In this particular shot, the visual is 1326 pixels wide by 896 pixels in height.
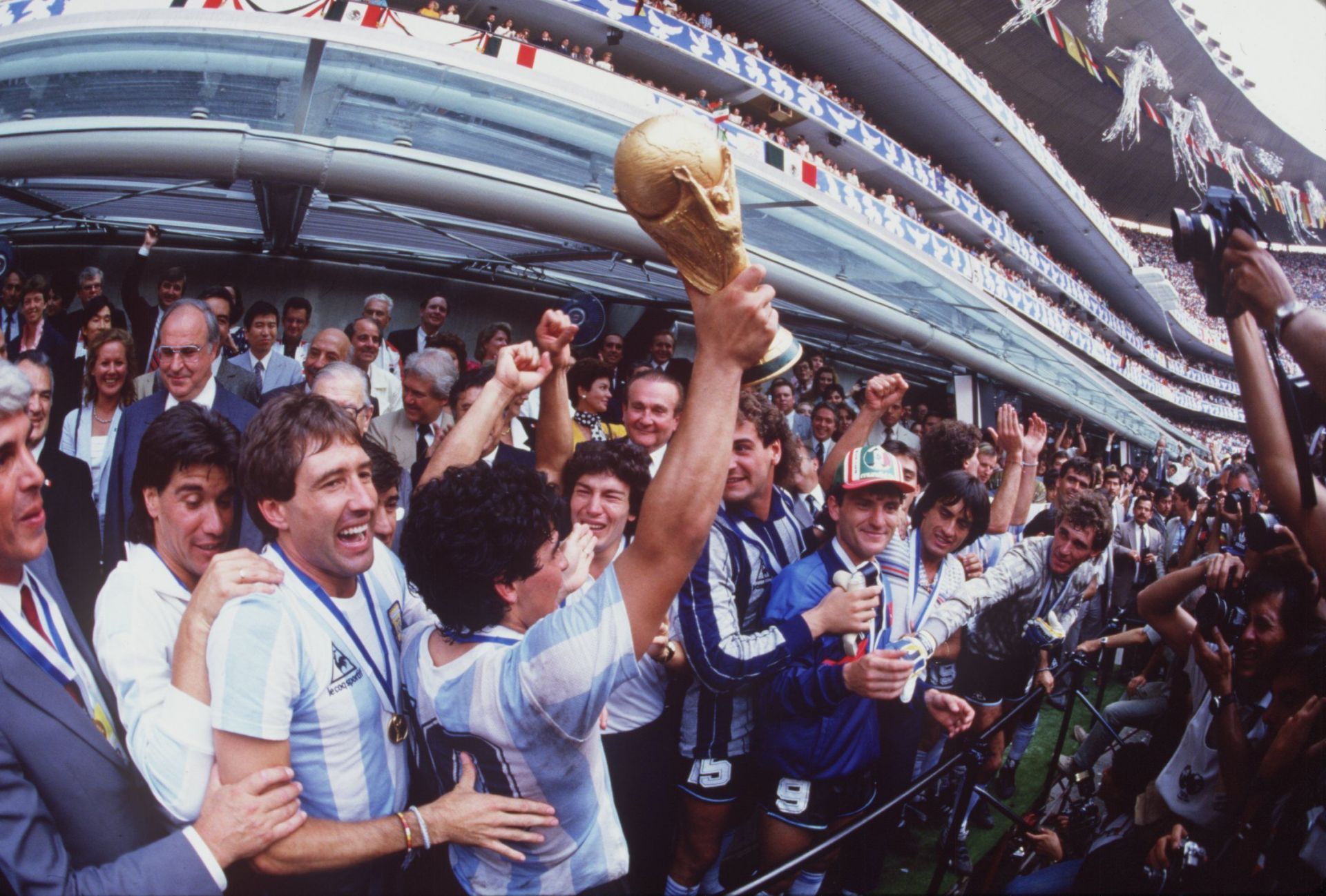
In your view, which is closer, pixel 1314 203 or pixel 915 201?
pixel 915 201

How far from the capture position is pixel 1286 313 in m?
1.27

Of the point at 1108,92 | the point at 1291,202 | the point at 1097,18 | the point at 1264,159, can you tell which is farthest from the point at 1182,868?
the point at 1264,159

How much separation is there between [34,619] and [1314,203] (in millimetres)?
31737

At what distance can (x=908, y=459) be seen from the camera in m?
3.55

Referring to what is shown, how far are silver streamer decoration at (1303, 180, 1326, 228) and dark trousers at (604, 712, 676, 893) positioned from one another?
30232 mm

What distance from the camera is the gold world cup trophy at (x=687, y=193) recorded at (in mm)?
1062

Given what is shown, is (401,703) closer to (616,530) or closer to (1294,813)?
(616,530)

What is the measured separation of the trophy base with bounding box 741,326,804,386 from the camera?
1.27 meters

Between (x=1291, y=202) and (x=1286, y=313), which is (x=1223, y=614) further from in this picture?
(x=1291, y=202)

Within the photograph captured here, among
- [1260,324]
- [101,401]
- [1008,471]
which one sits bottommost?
[101,401]

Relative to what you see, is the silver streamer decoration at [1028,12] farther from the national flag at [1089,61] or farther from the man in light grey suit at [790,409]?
the man in light grey suit at [790,409]

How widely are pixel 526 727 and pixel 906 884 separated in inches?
106

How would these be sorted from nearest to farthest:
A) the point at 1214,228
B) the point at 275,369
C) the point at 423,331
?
the point at 1214,228
the point at 275,369
the point at 423,331

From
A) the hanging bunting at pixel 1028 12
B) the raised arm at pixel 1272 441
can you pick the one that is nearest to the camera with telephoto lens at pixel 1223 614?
the raised arm at pixel 1272 441
